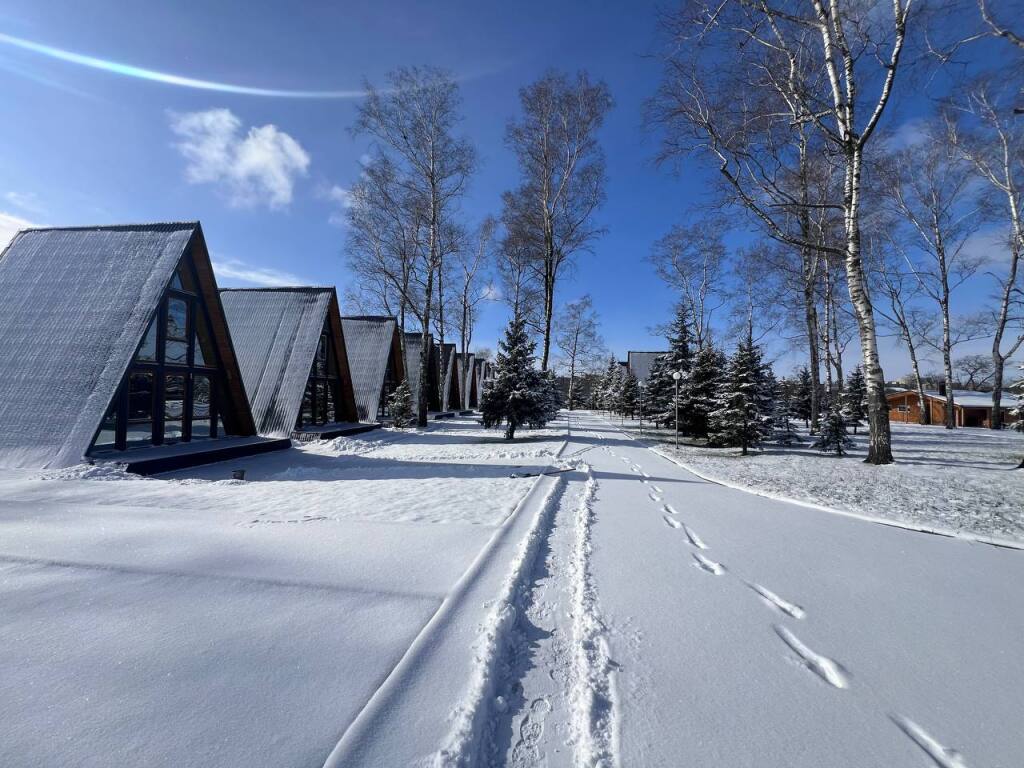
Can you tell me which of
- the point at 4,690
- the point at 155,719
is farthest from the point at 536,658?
the point at 4,690

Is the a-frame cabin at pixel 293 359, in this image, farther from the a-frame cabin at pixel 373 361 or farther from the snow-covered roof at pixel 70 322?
the snow-covered roof at pixel 70 322

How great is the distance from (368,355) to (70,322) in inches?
455

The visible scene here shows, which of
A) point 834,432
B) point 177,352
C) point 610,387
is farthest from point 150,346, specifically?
point 610,387

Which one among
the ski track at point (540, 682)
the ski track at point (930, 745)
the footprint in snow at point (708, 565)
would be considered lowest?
the ski track at point (540, 682)

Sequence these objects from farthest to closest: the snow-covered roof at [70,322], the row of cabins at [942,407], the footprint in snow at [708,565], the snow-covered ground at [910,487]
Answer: the row of cabins at [942,407] < the snow-covered roof at [70,322] < the snow-covered ground at [910,487] < the footprint in snow at [708,565]

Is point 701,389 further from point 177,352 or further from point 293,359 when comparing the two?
point 177,352

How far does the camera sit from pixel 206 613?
8.40 ft

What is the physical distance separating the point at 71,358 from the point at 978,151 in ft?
87.1

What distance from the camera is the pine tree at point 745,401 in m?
13.0

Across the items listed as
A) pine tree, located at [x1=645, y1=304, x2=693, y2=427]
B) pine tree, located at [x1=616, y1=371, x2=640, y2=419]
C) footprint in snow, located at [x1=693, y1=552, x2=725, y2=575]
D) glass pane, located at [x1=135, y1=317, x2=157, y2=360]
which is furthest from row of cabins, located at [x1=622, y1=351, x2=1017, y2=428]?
footprint in snow, located at [x1=693, y1=552, x2=725, y2=575]

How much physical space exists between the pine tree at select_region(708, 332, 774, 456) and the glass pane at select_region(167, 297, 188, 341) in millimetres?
15063

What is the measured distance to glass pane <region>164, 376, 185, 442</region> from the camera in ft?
31.7

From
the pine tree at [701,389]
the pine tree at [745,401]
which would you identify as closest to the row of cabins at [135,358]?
the pine tree at [745,401]

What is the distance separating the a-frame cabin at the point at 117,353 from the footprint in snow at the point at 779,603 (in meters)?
9.11
